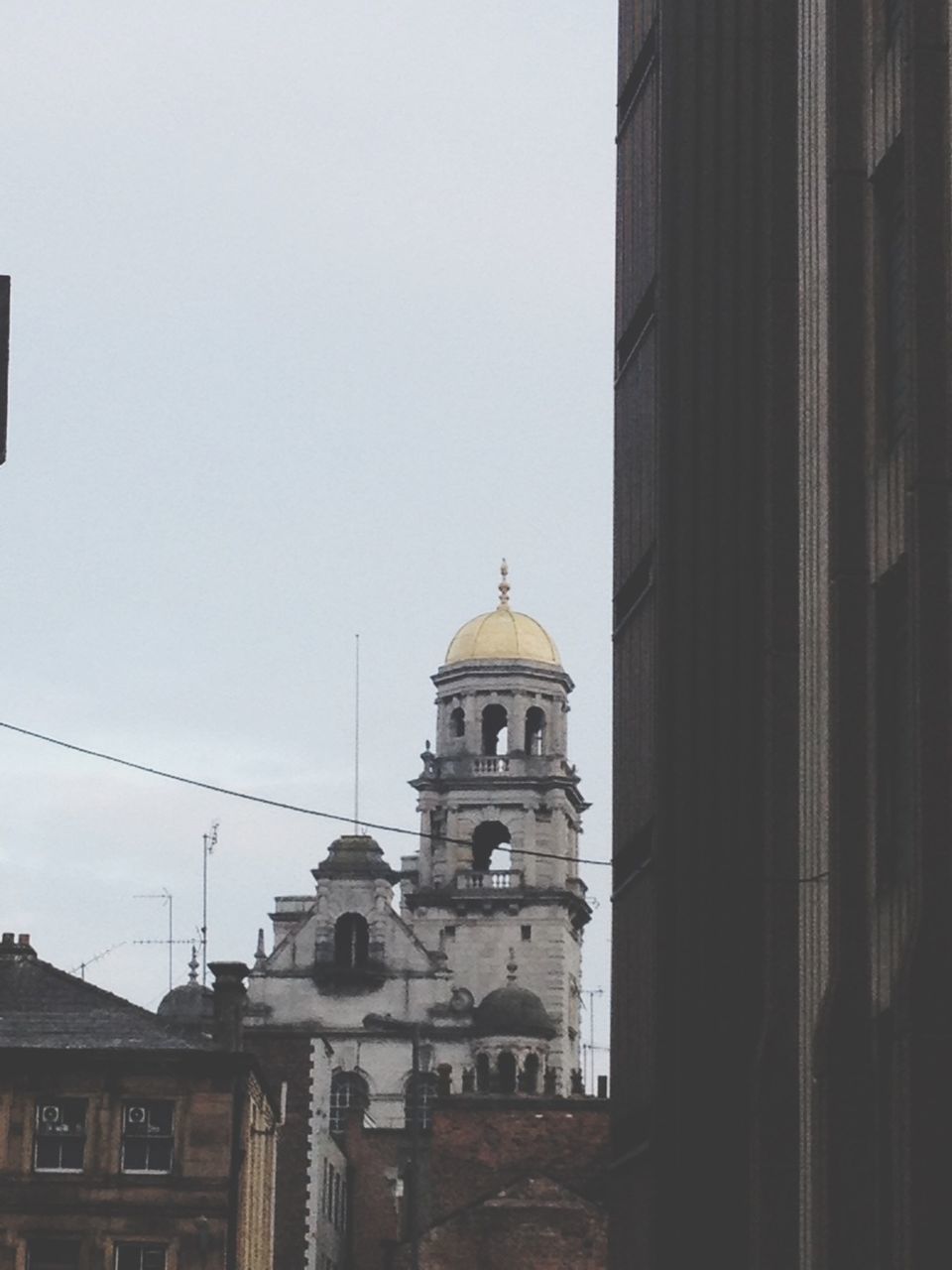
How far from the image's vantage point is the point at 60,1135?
60.3 m

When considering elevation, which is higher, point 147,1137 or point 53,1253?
point 147,1137

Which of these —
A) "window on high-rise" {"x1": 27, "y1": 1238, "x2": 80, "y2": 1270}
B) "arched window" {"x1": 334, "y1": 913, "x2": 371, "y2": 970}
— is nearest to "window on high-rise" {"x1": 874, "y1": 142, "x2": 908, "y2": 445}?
"window on high-rise" {"x1": 27, "y1": 1238, "x2": 80, "y2": 1270}

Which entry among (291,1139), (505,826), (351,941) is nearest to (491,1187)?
(291,1139)

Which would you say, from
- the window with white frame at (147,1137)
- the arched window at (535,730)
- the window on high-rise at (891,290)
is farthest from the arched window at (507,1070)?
the window on high-rise at (891,290)

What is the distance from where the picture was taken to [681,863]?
Result: 102 feet

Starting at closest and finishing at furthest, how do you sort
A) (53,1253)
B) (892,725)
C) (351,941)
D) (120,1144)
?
(892,725)
(53,1253)
(120,1144)
(351,941)

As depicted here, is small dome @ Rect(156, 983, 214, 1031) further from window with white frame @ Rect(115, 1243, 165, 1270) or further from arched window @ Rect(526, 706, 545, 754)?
window with white frame @ Rect(115, 1243, 165, 1270)

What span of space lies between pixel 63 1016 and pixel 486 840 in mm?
63446

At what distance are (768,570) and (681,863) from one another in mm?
4035

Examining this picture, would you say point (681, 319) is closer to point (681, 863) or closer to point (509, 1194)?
point (681, 863)

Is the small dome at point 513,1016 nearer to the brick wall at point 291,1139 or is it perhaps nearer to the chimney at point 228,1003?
the brick wall at point 291,1139

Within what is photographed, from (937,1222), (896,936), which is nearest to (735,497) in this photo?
(896,936)

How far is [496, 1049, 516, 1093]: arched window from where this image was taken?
374 feet

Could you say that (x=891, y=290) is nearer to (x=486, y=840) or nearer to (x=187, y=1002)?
(x=187, y=1002)
